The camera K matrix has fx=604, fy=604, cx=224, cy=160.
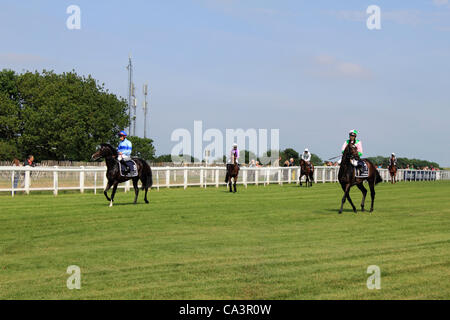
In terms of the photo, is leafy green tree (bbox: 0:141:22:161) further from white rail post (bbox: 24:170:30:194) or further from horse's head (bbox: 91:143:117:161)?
horse's head (bbox: 91:143:117:161)

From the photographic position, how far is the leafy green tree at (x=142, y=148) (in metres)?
69.1

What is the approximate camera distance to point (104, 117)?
212 feet

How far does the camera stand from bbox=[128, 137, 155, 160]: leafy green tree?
2722 inches

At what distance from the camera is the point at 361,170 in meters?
17.0

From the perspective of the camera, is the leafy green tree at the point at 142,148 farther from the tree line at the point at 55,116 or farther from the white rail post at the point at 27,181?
the white rail post at the point at 27,181

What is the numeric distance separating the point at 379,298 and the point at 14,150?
5438cm

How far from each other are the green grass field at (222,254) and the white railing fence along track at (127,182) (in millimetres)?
7945

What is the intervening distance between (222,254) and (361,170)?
28.8ft

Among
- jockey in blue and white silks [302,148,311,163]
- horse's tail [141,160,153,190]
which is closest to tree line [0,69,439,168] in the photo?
jockey in blue and white silks [302,148,311,163]

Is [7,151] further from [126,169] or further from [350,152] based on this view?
[350,152]

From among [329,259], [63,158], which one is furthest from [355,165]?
[63,158]

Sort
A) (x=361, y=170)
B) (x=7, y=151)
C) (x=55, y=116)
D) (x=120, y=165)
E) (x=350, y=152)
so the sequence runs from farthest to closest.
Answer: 1. (x=55, y=116)
2. (x=7, y=151)
3. (x=120, y=165)
4. (x=361, y=170)
5. (x=350, y=152)

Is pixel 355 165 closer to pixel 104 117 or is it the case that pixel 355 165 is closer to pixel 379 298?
pixel 379 298

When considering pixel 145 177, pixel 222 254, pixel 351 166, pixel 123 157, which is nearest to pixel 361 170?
pixel 351 166
